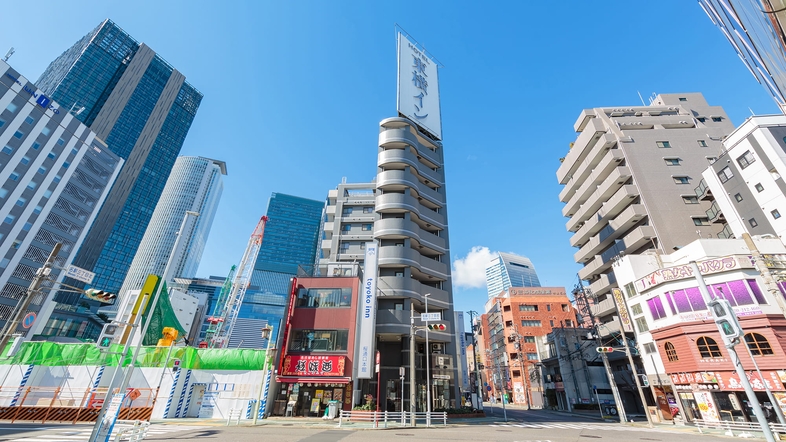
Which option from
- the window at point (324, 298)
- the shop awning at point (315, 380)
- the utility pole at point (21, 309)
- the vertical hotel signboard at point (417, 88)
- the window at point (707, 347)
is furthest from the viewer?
the vertical hotel signboard at point (417, 88)

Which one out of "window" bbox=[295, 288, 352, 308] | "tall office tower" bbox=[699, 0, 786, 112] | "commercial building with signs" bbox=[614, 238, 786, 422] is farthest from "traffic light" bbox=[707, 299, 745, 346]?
"window" bbox=[295, 288, 352, 308]

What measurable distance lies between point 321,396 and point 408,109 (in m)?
38.6

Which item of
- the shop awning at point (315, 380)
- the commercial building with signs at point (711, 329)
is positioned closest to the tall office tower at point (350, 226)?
the shop awning at point (315, 380)

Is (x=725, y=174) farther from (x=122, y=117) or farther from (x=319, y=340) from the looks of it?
(x=122, y=117)

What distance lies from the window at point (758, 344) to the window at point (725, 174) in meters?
22.9

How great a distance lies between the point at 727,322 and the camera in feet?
29.2

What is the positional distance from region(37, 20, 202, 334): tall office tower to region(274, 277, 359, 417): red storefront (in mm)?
123361

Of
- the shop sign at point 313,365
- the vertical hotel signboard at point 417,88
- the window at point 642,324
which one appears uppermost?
the vertical hotel signboard at point 417,88

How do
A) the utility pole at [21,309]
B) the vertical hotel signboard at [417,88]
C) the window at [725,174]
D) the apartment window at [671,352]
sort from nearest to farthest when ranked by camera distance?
the utility pole at [21,309] → the apartment window at [671,352] → the window at [725,174] → the vertical hotel signboard at [417,88]

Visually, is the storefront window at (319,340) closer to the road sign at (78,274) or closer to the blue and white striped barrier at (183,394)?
the blue and white striped barrier at (183,394)

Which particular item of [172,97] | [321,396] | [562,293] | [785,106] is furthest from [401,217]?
[172,97]

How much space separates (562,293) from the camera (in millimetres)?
77438

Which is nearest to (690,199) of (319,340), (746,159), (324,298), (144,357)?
(746,159)

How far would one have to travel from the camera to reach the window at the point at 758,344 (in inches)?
925
